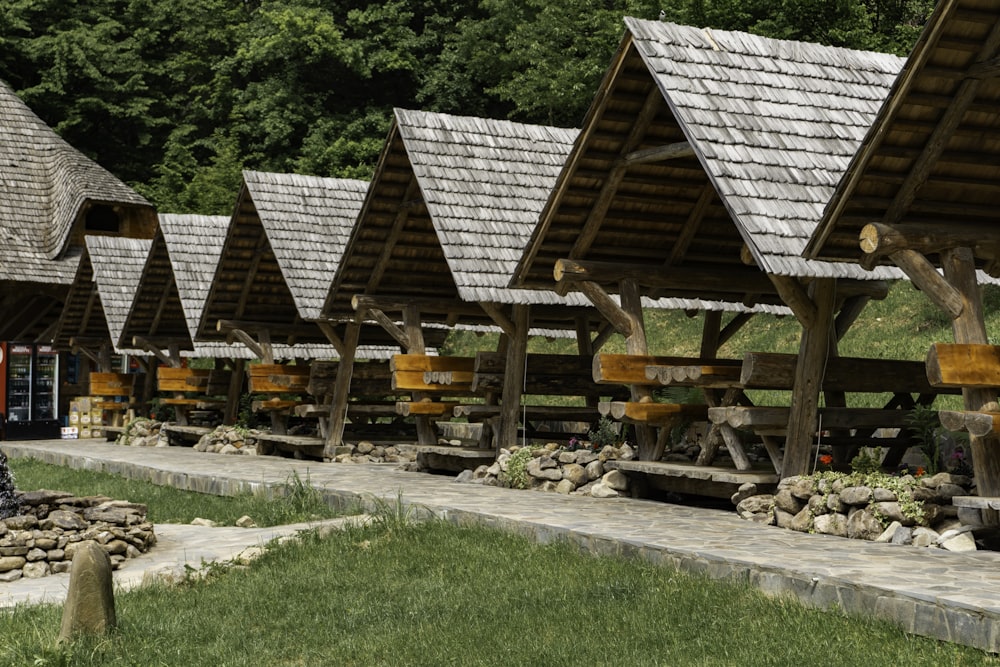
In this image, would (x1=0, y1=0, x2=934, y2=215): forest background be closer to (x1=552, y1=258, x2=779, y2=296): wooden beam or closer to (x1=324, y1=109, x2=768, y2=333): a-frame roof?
(x1=324, y1=109, x2=768, y2=333): a-frame roof

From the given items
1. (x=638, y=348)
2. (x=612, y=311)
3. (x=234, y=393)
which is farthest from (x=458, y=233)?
(x=234, y=393)

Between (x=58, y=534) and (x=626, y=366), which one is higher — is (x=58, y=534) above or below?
below

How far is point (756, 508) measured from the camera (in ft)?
34.4

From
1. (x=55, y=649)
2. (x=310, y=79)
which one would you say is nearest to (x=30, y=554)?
(x=55, y=649)

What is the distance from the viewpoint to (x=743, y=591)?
7.32m

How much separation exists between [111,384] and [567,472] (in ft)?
54.8

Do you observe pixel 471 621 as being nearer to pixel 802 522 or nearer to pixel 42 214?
pixel 802 522

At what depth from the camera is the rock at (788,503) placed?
10008mm

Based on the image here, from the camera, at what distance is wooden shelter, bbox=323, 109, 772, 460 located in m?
14.8

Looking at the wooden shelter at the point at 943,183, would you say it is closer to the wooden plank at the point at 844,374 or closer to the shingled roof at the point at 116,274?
the wooden plank at the point at 844,374

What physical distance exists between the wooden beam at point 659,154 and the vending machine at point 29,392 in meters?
18.8

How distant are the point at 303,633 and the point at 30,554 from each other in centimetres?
376

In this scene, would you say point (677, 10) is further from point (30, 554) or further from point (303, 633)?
point (303, 633)

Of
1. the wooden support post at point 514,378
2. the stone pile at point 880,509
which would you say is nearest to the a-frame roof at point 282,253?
the wooden support post at point 514,378
